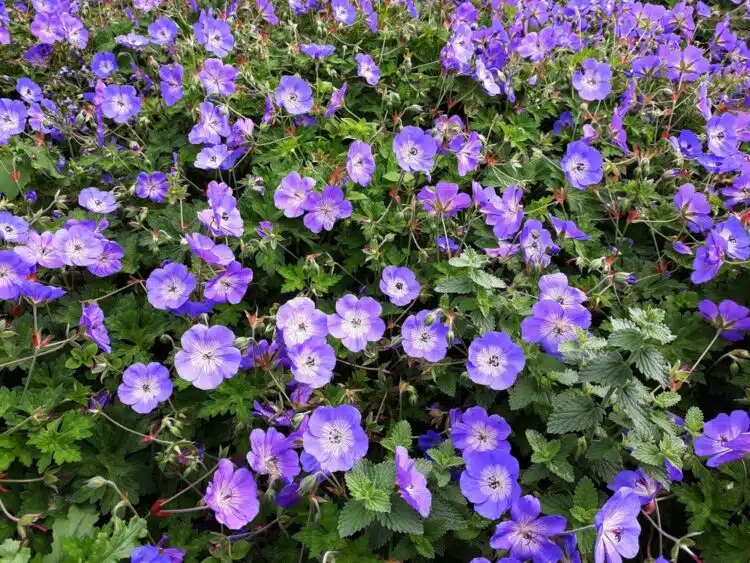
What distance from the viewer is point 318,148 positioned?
268 cm

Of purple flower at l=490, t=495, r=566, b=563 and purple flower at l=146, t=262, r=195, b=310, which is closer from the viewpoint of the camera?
purple flower at l=490, t=495, r=566, b=563

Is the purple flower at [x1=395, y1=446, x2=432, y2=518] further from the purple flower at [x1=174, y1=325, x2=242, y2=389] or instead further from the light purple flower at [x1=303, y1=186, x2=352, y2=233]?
the light purple flower at [x1=303, y1=186, x2=352, y2=233]

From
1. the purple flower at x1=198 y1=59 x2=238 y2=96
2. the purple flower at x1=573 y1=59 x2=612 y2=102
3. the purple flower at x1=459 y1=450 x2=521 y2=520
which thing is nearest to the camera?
the purple flower at x1=459 y1=450 x2=521 y2=520

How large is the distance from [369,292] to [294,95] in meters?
1.07

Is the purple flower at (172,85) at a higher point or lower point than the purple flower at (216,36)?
lower

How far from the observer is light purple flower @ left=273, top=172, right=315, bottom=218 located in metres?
2.32

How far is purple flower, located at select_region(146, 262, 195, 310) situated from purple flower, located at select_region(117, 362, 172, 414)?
0.25 metres

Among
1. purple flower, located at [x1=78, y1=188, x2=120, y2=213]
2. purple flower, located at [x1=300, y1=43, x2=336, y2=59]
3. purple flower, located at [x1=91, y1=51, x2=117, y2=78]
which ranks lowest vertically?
purple flower, located at [x1=78, y1=188, x2=120, y2=213]

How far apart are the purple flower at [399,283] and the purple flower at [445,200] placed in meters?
0.29

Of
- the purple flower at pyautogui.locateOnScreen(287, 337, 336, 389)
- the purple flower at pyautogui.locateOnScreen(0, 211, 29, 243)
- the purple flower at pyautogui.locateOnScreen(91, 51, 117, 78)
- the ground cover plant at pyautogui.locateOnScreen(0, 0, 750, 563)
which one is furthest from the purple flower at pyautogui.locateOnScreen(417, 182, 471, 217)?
the purple flower at pyautogui.locateOnScreen(91, 51, 117, 78)

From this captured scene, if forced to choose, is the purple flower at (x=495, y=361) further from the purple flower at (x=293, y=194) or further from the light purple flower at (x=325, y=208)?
the purple flower at (x=293, y=194)

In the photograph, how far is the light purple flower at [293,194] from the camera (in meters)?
2.32

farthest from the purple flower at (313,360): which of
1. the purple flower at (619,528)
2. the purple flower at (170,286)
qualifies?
the purple flower at (619,528)

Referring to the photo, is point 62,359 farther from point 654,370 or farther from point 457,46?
point 457,46
